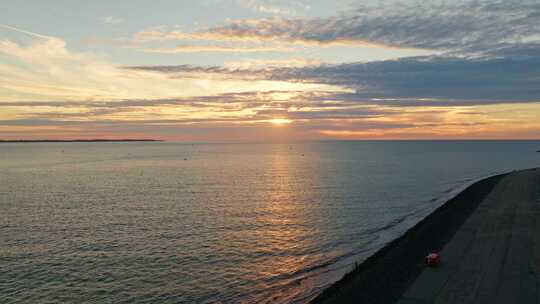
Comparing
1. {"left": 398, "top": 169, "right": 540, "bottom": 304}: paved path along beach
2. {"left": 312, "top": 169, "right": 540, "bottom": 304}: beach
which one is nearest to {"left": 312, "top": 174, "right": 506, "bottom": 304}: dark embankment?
{"left": 312, "top": 169, "right": 540, "bottom": 304}: beach

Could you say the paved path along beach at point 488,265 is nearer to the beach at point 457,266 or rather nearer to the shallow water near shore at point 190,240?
the beach at point 457,266

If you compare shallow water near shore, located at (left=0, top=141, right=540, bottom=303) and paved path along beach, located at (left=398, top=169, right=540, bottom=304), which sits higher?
paved path along beach, located at (left=398, top=169, right=540, bottom=304)

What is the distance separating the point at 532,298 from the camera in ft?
54.9

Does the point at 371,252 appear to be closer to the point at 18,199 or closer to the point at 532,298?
the point at 532,298

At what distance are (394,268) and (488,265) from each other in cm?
483

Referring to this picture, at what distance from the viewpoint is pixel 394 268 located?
21.4 m

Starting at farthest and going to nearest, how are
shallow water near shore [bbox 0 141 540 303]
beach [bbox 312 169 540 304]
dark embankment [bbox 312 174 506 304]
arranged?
shallow water near shore [bbox 0 141 540 303]
dark embankment [bbox 312 174 506 304]
beach [bbox 312 169 540 304]

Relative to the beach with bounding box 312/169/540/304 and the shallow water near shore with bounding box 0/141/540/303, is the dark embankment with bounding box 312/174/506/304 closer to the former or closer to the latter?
the beach with bounding box 312/169/540/304

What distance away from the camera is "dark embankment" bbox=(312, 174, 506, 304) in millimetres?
17906

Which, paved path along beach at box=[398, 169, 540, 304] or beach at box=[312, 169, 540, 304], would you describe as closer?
paved path along beach at box=[398, 169, 540, 304]

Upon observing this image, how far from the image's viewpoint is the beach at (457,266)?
17422mm

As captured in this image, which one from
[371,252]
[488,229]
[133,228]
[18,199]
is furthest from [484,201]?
[18,199]

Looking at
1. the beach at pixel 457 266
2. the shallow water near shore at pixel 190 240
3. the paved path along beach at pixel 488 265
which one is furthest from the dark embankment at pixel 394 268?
the shallow water near shore at pixel 190 240

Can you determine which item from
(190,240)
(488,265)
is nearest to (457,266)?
(488,265)
